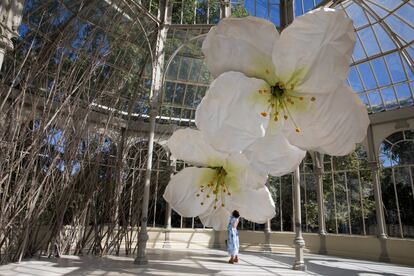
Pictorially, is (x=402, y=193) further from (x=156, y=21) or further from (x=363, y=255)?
(x=156, y=21)

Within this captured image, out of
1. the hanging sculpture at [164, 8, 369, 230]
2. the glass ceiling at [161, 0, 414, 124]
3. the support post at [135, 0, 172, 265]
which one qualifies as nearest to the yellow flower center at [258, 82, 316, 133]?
the hanging sculpture at [164, 8, 369, 230]

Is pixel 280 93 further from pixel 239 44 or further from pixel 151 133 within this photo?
pixel 151 133

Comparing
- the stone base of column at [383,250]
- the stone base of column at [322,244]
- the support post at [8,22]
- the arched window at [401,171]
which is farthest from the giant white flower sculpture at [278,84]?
the stone base of column at [322,244]

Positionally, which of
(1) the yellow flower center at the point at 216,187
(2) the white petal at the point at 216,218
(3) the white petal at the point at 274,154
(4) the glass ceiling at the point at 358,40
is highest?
(4) the glass ceiling at the point at 358,40

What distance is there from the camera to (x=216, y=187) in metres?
0.51

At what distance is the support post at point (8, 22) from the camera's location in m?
3.46

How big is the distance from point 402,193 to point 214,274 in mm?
9852

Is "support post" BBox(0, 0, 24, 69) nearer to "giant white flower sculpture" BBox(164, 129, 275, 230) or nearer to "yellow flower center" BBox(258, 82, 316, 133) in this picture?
"giant white flower sculpture" BBox(164, 129, 275, 230)

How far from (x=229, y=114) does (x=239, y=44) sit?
0.09 m

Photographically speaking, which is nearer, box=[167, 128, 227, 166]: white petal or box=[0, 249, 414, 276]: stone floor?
box=[167, 128, 227, 166]: white petal

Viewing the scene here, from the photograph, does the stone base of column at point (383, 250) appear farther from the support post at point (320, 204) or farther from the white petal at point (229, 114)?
the white petal at point (229, 114)

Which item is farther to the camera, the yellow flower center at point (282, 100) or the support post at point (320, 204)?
the support post at point (320, 204)

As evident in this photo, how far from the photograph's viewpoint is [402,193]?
12.7 metres

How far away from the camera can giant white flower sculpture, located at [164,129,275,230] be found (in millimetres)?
464
